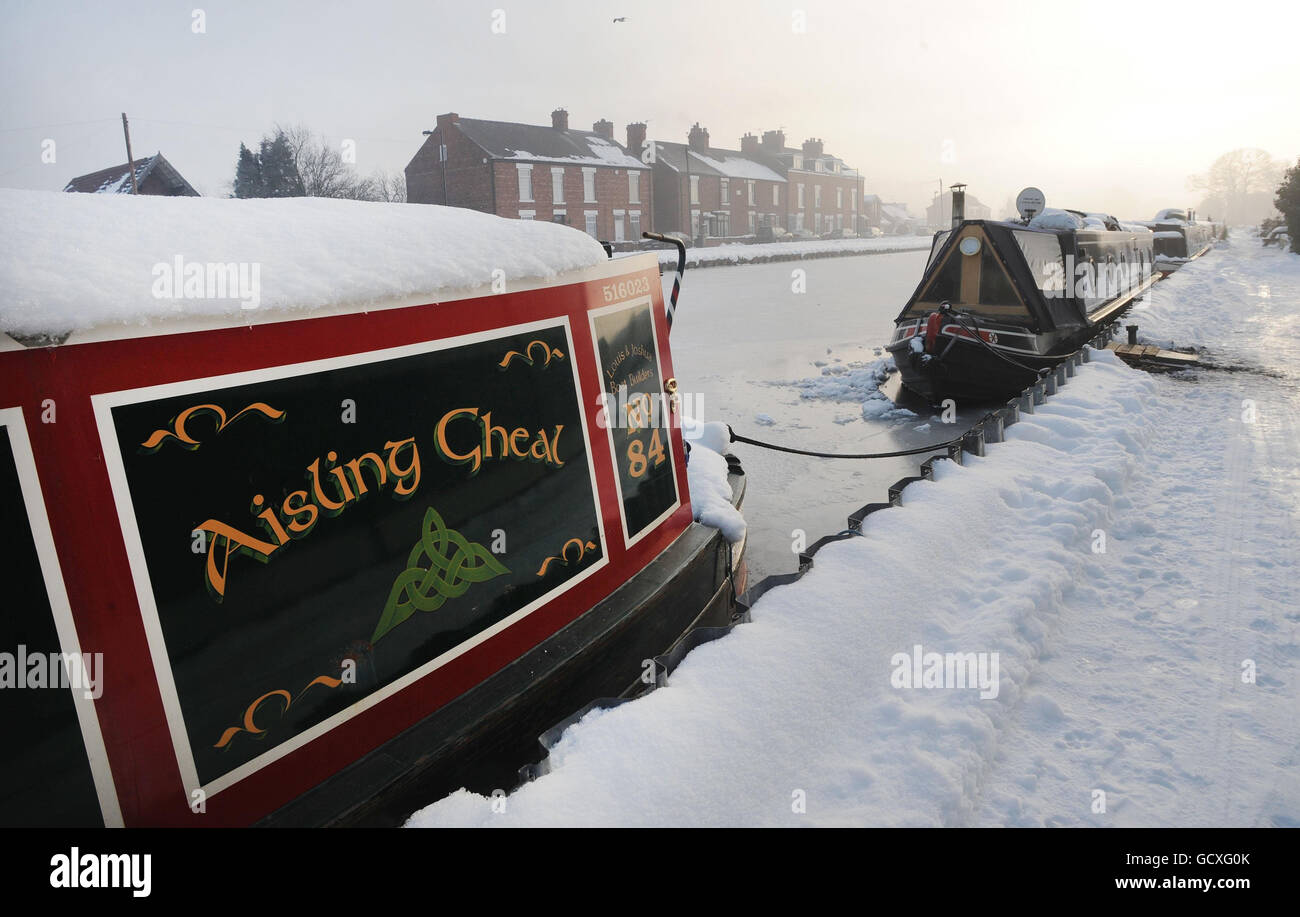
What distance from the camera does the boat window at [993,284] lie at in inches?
481

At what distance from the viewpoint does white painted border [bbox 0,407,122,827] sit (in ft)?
5.60

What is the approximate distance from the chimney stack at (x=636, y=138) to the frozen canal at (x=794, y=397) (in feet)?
90.7

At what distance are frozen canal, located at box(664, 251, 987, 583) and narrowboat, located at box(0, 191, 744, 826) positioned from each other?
12.0 ft

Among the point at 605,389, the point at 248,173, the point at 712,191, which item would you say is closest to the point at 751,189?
the point at 712,191

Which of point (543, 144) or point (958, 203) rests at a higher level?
point (543, 144)

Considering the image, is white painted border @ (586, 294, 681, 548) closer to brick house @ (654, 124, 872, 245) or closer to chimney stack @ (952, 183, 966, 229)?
chimney stack @ (952, 183, 966, 229)

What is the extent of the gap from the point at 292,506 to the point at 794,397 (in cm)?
1083

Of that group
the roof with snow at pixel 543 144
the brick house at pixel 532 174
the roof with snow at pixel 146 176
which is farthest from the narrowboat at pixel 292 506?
the roof with snow at pixel 543 144

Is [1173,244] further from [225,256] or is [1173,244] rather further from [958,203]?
[225,256]

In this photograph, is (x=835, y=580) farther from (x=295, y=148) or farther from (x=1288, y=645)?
(x=295, y=148)

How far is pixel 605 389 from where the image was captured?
11.7 feet

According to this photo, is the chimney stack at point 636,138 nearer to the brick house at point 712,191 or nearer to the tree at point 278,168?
the brick house at point 712,191
